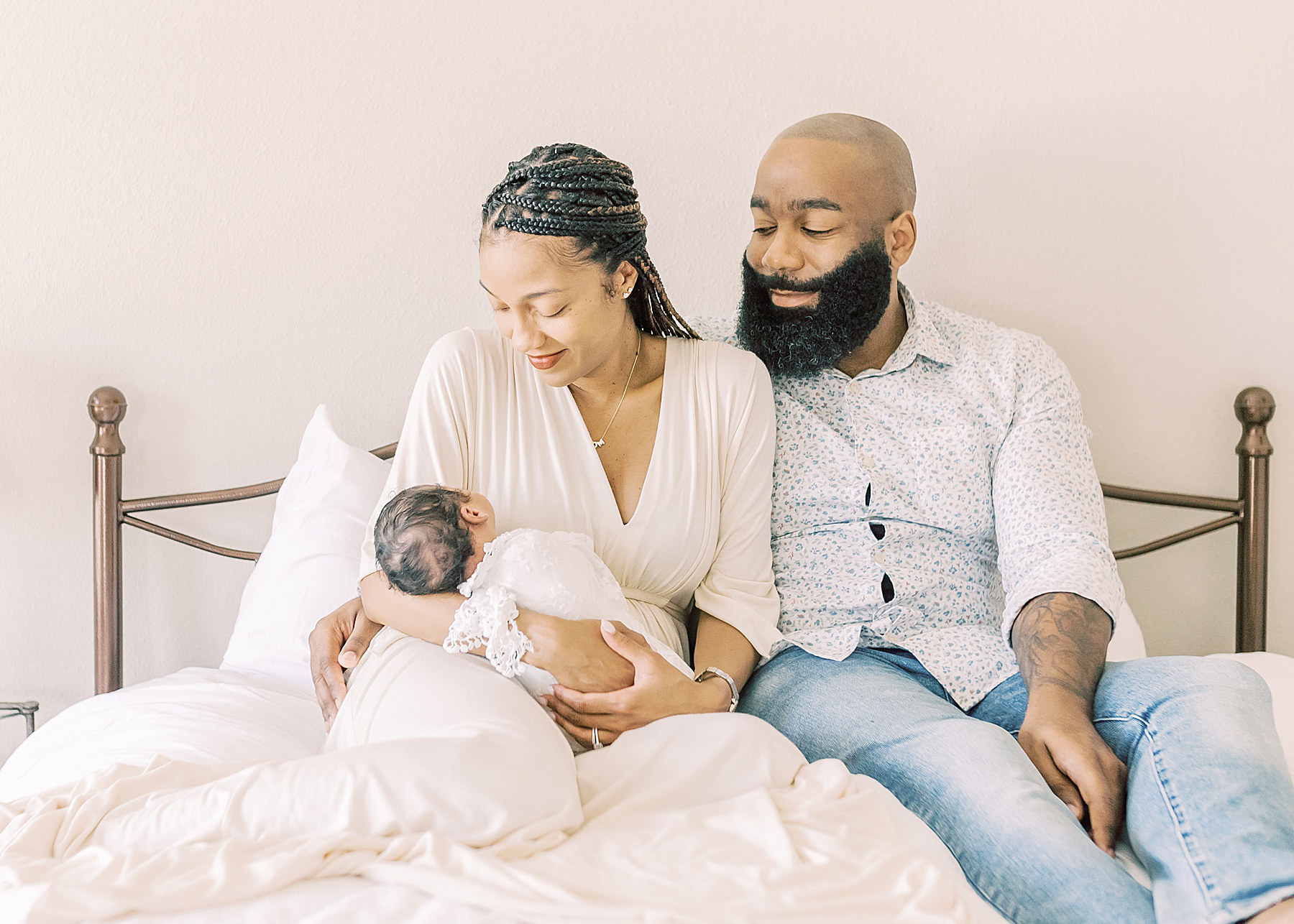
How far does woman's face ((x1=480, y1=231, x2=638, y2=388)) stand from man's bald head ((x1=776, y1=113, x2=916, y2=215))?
0.53m

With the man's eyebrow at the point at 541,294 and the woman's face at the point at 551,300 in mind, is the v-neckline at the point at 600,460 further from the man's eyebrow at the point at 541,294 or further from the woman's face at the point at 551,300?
the man's eyebrow at the point at 541,294

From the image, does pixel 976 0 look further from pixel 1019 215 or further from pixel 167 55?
pixel 167 55

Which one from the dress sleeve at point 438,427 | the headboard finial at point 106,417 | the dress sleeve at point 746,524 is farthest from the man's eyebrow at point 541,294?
the headboard finial at point 106,417

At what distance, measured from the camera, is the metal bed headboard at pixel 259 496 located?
7.46 ft

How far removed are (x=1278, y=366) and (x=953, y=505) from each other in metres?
1.11

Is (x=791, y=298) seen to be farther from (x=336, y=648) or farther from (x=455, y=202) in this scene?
(x=336, y=648)

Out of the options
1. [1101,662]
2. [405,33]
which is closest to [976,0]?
[405,33]

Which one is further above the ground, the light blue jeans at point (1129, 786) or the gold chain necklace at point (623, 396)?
the gold chain necklace at point (623, 396)

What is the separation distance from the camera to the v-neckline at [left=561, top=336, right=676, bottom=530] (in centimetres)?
193

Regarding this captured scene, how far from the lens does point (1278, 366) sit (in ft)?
8.23

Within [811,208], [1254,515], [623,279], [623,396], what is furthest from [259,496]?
[1254,515]

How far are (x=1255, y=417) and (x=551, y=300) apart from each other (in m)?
1.79

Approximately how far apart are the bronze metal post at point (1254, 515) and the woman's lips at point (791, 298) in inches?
46.8

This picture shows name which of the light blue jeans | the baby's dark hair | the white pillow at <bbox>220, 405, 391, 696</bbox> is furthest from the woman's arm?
the white pillow at <bbox>220, 405, 391, 696</bbox>
